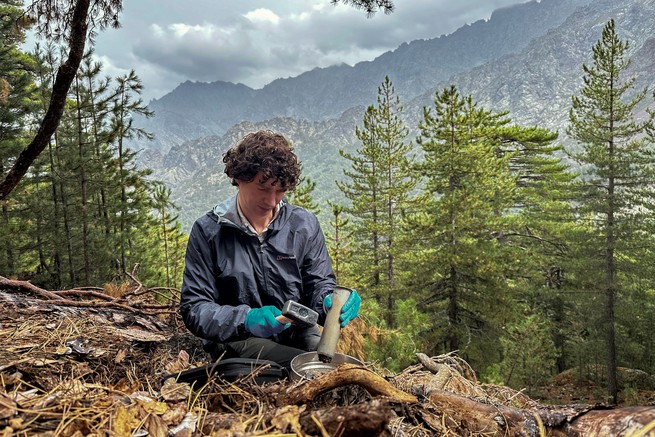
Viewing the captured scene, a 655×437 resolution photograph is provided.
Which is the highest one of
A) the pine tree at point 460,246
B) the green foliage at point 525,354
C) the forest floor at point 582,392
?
the pine tree at point 460,246

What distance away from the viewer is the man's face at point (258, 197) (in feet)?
6.89

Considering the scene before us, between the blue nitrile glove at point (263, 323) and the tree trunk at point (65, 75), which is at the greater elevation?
the tree trunk at point (65, 75)

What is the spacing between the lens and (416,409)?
1.19 m

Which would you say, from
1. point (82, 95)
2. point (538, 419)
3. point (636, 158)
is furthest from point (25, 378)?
point (636, 158)

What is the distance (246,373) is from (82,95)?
14.5 meters

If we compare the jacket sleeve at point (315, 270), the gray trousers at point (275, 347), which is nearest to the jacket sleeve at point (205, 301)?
the gray trousers at point (275, 347)

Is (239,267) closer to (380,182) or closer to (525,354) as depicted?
(525,354)

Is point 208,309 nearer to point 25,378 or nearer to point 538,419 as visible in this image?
point 25,378

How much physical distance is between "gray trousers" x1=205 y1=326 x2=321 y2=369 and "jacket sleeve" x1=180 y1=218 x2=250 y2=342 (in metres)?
0.13

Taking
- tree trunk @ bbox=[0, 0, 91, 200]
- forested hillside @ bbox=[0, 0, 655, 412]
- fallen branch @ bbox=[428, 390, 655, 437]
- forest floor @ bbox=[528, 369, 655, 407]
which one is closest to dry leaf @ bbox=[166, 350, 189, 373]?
fallen branch @ bbox=[428, 390, 655, 437]

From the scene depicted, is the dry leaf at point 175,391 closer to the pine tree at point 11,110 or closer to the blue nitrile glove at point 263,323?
the blue nitrile glove at point 263,323

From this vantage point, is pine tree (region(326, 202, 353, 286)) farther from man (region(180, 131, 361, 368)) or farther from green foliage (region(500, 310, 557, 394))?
man (region(180, 131, 361, 368))

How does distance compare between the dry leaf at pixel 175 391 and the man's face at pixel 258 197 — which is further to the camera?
the man's face at pixel 258 197

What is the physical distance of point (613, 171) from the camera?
15727mm
